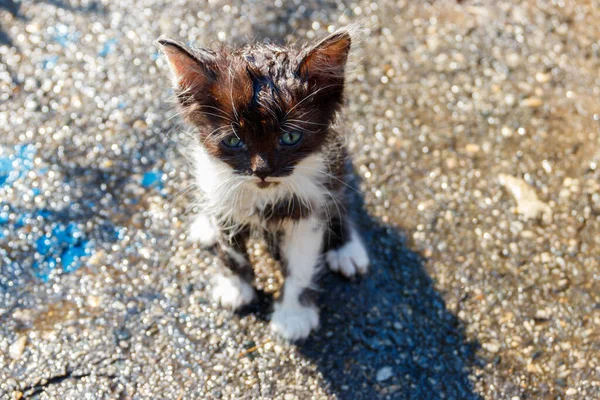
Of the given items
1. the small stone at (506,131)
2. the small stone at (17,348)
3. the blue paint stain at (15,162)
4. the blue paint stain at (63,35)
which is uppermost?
the blue paint stain at (63,35)

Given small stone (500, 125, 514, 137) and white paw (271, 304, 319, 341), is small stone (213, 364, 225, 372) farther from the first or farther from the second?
small stone (500, 125, 514, 137)

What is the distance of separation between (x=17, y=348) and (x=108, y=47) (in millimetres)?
2075

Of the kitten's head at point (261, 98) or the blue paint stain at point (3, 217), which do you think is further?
the blue paint stain at point (3, 217)

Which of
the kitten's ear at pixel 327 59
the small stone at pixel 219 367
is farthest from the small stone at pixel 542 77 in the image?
the small stone at pixel 219 367

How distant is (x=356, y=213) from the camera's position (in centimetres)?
371

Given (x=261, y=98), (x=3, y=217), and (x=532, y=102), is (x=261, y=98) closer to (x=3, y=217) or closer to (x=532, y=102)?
(x=3, y=217)

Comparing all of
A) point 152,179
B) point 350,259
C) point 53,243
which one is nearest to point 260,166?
point 350,259

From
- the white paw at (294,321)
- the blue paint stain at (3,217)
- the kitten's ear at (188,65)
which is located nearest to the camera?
the kitten's ear at (188,65)

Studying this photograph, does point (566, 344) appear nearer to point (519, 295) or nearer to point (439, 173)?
point (519, 295)

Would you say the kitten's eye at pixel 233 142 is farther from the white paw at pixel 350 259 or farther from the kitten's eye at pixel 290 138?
the white paw at pixel 350 259

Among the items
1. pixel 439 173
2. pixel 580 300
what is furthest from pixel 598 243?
pixel 439 173

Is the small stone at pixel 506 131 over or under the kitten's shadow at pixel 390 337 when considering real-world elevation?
over

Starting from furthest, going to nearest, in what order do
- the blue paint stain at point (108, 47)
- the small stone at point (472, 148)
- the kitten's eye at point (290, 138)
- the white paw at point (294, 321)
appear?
the blue paint stain at point (108, 47) < the small stone at point (472, 148) < the white paw at point (294, 321) < the kitten's eye at point (290, 138)

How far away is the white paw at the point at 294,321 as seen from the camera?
316cm
